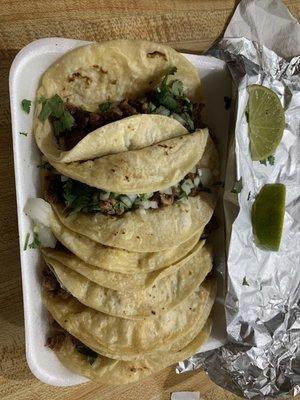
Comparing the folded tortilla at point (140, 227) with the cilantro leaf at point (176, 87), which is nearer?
the folded tortilla at point (140, 227)

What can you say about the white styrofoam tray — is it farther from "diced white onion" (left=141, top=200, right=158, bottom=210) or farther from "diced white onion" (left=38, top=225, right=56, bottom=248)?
"diced white onion" (left=141, top=200, right=158, bottom=210)

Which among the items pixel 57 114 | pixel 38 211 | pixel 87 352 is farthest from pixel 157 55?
pixel 87 352

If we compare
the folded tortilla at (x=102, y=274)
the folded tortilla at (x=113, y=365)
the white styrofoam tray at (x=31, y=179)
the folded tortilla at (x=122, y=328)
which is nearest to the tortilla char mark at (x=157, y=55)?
the white styrofoam tray at (x=31, y=179)

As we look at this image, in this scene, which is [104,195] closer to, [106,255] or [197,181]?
[106,255]

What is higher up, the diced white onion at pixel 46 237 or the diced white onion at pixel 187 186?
the diced white onion at pixel 187 186

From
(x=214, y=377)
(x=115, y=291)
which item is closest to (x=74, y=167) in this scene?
(x=115, y=291)

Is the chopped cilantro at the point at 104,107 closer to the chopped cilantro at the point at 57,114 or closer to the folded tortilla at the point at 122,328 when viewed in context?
the chopped cilantro at the point at 57,114
